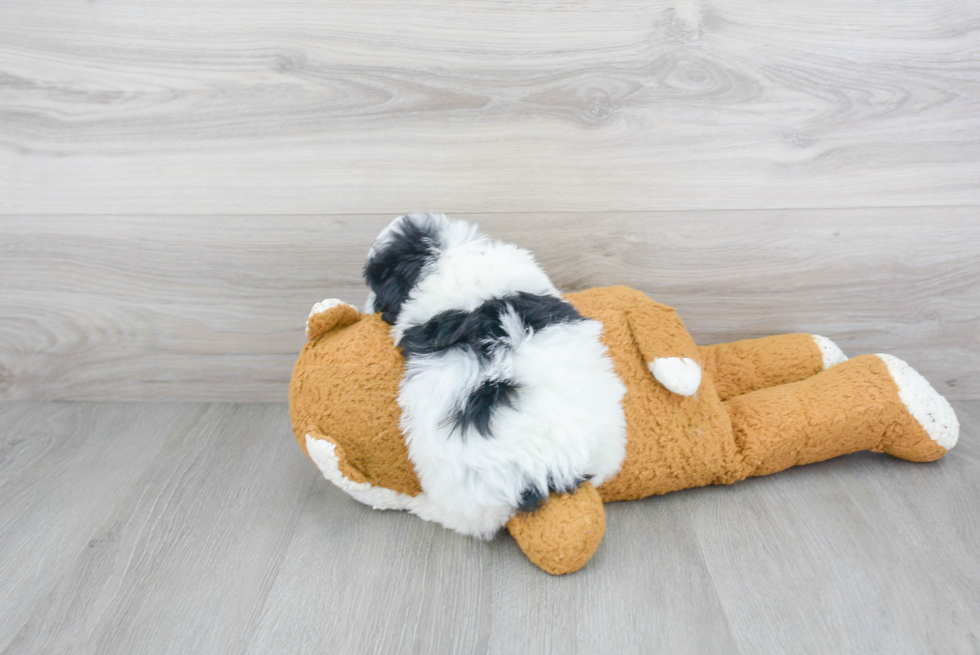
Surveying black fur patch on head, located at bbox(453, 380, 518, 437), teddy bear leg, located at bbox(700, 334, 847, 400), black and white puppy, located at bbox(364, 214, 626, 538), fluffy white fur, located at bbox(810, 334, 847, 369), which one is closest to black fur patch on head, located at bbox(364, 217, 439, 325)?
black and white puppy, located at bbox(364, 214, 626, 538)

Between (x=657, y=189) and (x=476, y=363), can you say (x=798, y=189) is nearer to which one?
(x=657, y=189)

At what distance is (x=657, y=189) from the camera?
0.97 m

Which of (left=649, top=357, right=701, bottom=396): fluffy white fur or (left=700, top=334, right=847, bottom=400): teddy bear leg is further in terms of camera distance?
(left=700, top=334, right=847, bottom=400): teddy bear leg

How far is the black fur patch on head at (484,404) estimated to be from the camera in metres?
0.72

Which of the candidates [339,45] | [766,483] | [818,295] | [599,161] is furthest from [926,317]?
[339,45]

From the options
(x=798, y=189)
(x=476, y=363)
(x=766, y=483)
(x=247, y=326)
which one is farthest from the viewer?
(x=247, y=326)

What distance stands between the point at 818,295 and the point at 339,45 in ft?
2.63

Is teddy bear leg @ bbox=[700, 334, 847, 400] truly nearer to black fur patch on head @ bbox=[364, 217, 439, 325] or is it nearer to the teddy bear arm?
the teddy bear arm

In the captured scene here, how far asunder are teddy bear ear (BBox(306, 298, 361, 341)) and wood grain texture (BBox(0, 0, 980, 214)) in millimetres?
212

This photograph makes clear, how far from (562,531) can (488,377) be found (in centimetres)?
18

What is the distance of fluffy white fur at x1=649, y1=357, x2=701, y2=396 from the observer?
2.56ft

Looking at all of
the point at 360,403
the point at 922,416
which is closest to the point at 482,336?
the point at 360,403

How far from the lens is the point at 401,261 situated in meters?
0.78

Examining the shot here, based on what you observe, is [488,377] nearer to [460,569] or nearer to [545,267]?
[460,569]
